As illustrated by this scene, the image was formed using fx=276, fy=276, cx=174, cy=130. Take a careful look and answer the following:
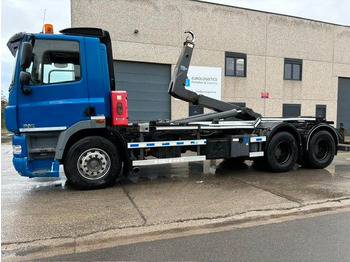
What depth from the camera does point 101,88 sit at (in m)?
5.72

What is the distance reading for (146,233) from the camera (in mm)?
3840

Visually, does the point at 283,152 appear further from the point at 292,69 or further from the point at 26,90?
the point at 292,69

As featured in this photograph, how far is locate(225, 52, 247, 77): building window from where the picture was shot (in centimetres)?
1652

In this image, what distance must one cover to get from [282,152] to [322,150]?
1633mm

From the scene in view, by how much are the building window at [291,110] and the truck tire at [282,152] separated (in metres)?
11.3

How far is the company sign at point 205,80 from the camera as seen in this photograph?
15734 mm

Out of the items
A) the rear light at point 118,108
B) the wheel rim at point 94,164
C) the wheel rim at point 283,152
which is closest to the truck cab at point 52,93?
the rear light at point 118,108

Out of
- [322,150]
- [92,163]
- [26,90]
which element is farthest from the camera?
[322,150]

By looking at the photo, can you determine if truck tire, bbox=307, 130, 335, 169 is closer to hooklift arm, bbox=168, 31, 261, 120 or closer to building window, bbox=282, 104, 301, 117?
hooklift arm, bbox=168, 31, 261, 120

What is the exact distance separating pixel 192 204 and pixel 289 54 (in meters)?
16.1

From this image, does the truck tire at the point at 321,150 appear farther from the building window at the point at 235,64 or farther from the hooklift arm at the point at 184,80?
the building window at the point at 235,64

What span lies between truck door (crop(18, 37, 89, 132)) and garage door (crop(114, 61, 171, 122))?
9.06 metres

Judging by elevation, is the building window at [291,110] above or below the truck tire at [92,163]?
above

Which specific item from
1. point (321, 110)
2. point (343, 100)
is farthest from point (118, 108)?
point (343, 100)
